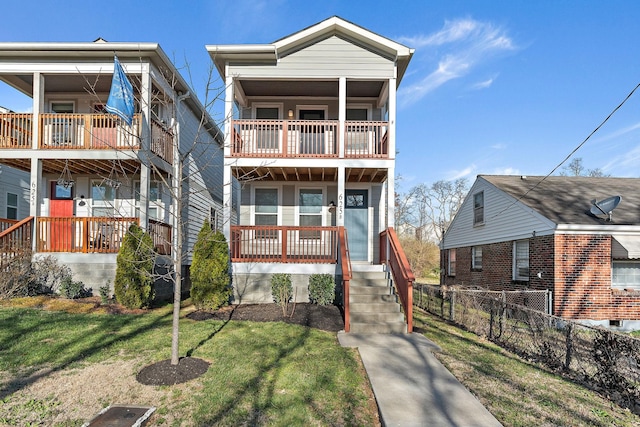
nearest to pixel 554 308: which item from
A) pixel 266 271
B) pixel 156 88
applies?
pixel 266 271

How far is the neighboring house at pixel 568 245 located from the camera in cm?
1059

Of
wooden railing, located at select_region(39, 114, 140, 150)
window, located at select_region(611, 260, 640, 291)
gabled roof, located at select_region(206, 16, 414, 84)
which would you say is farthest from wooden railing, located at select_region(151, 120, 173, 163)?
window, located at select_region(611, 260, 640, 291)

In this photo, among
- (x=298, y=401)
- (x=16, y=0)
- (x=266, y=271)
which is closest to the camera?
(x=298, y=401)

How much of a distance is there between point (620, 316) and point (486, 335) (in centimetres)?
589

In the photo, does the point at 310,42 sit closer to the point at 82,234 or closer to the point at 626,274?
the point at 82,234

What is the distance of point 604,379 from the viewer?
5.07m

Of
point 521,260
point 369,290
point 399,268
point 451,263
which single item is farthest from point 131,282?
point 451,263

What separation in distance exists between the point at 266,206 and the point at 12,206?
32.5 ft

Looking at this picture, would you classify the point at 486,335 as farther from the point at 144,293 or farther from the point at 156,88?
the point at 156,88

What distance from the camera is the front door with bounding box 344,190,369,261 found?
1184 centimetres

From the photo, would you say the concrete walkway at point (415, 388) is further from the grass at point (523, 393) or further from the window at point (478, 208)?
the window at point (478, 208)

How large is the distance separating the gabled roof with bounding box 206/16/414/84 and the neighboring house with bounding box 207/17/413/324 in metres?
0.03

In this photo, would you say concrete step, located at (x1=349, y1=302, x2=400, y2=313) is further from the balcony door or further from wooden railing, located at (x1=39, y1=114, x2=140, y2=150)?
wooden railing, located at (x1=39, y1=114, x2=140, y2=150)

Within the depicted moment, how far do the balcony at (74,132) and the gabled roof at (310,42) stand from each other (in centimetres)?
276
